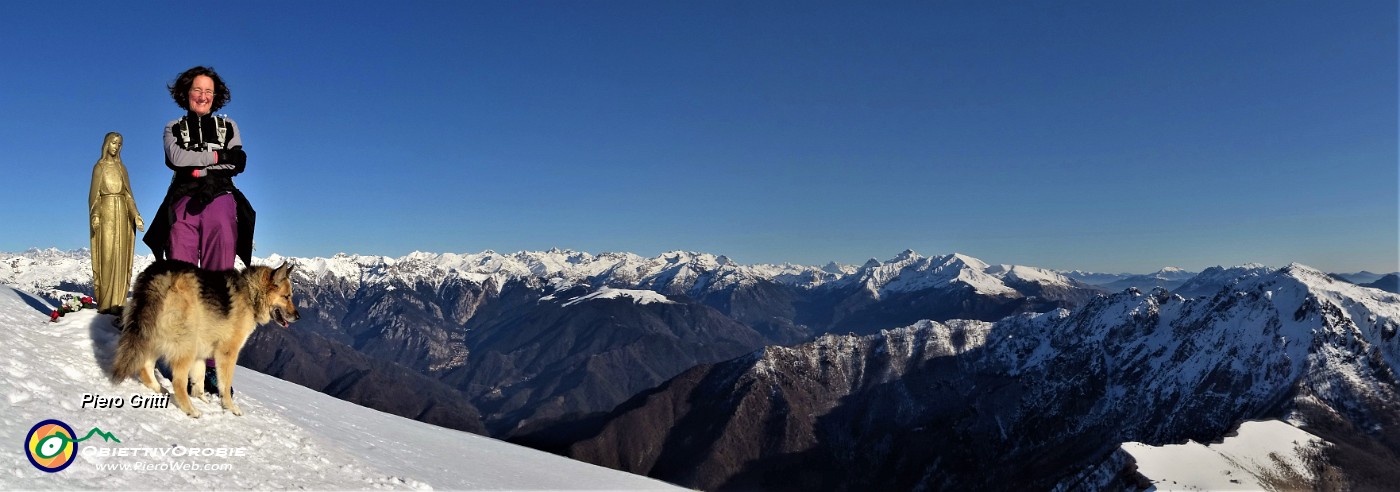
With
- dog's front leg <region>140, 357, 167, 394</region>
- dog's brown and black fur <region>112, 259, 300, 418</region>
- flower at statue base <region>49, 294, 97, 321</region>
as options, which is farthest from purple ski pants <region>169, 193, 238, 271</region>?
flower at statue base <region>49, 294, 97, 321</region>

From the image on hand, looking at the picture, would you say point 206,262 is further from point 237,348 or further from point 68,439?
point 68,439

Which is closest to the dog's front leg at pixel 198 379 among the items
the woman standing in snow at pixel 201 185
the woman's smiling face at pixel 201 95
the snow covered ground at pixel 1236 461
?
the woman standing in snow at pixel 201 185

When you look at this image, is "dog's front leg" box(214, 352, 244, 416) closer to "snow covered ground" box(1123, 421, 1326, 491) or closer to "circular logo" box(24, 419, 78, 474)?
"circular logo" box(24, 419, 78, 474)

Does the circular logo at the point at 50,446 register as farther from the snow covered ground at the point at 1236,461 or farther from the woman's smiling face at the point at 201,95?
the snow covered ground at the point at 1236,461

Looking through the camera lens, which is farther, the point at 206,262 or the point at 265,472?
the point at 206,262

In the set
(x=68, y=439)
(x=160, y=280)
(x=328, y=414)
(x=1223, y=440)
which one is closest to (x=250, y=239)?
(x=160, y=280)

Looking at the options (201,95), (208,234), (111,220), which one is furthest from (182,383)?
(201,95)

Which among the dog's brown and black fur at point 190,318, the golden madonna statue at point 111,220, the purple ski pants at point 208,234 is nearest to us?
the dog's brown and black fur at point 190,318
